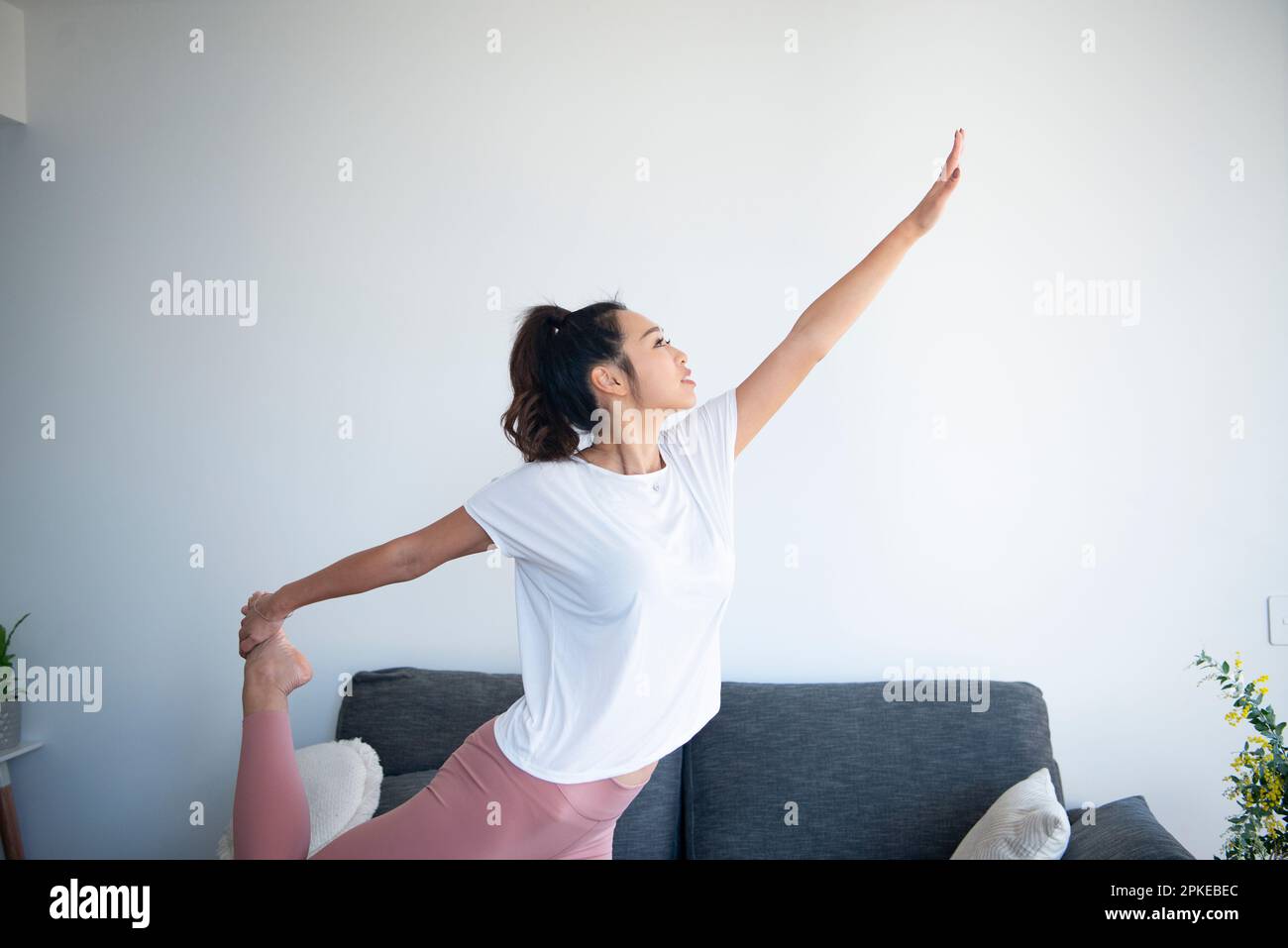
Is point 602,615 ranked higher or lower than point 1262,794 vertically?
higher

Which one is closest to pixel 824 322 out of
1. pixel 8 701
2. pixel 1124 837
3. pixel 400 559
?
pixel 400 559

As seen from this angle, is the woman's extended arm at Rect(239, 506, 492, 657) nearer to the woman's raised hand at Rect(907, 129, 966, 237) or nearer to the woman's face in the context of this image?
the woman's face

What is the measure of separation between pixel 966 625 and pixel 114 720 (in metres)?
2.30

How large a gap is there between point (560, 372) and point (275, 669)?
26.1 inches

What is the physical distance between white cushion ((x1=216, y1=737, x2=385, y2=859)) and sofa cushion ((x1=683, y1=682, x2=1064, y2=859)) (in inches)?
28.6

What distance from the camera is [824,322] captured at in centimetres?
178

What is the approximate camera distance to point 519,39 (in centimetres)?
270

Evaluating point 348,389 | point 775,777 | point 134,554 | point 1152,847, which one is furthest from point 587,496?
point 134,554

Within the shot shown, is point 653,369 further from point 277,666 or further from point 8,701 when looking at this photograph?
point 8,701

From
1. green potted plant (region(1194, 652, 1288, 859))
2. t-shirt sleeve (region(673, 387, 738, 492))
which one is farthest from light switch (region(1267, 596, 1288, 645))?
t-shirt sleeve (region(673, 387, 738, 492))

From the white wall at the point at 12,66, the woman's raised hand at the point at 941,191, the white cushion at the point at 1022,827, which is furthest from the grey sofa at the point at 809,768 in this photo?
the white wall at the point at 12,66

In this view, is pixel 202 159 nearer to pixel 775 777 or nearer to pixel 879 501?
pixel 879 501

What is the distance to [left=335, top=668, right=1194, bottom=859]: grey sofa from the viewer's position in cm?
224

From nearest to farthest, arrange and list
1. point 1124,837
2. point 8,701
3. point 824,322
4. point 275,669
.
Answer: point 275,669
point 824,322
point 1124,837
point 8,701
